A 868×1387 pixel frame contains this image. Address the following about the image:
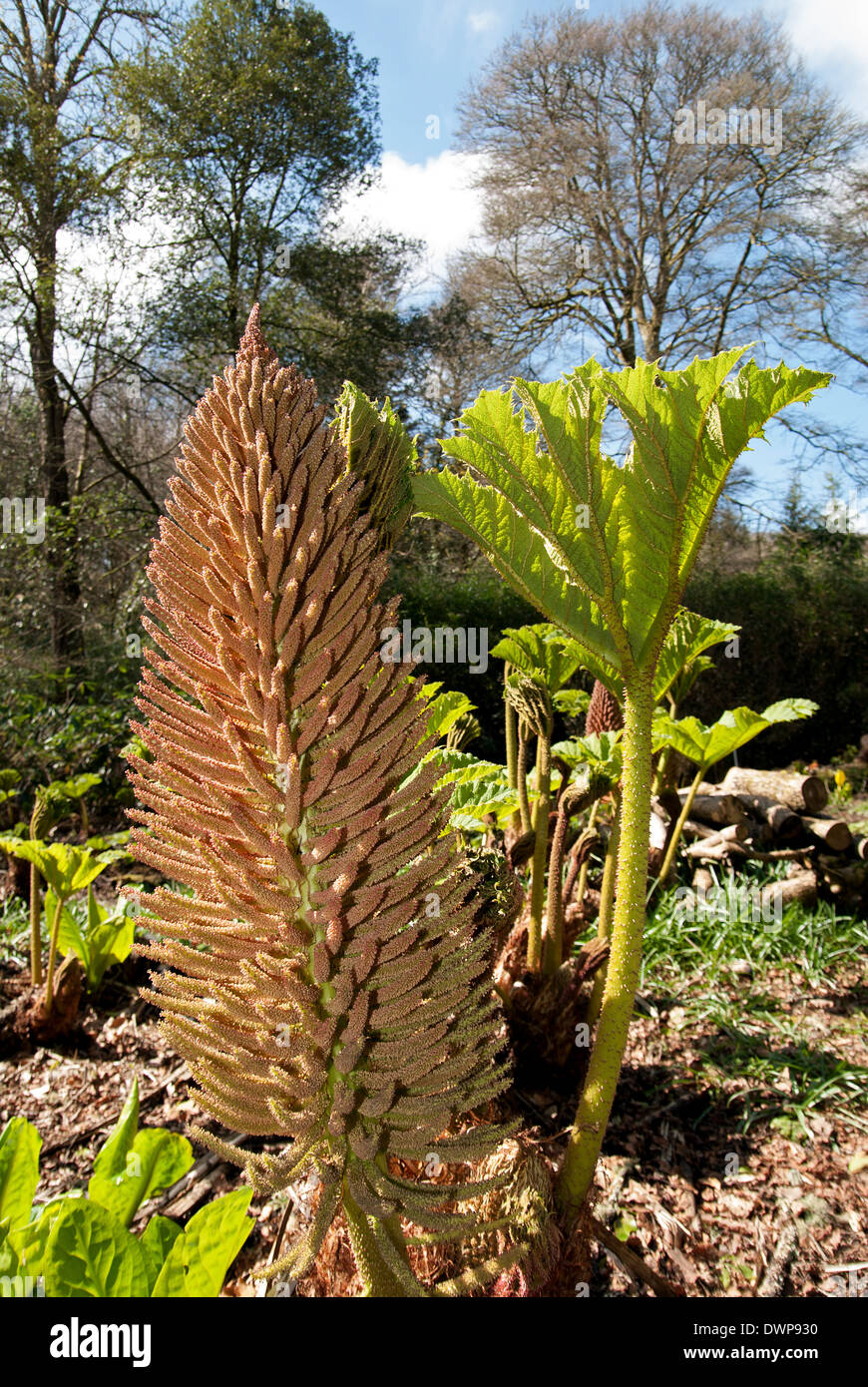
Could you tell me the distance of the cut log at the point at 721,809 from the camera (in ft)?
19.2

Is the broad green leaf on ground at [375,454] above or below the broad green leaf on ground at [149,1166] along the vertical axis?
above

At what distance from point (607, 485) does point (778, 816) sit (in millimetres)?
5168

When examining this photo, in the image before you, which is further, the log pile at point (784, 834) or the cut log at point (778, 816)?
the cut log at point (778, 816)

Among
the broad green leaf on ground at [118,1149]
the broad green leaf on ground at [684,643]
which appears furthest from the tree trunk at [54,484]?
the broad green leaf on ground at [118,1149]

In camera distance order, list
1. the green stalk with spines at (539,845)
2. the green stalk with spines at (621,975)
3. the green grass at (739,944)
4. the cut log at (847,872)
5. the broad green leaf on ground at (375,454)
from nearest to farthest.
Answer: the broad green leaf on ground at (375,454)
the green stalk with spines at (621,975)
the green stalk with spines at (539,845)
the green grass at (739,944)
the cut log at (847,872)

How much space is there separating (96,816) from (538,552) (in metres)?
6.29

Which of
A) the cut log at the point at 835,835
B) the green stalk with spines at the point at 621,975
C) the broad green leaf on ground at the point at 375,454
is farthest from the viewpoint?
the cut log at the point at 835,835

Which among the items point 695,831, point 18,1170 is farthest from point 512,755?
point 695,831

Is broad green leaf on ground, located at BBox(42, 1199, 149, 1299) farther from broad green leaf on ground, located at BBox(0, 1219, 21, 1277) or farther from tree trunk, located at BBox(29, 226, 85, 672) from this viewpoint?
tree trunk, located at BBox(29, 226, 85, 672)

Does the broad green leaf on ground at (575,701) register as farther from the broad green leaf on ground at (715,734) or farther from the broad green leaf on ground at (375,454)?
the broad green leaf on ground at (375,454)

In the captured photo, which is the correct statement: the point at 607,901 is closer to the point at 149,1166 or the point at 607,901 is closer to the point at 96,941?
the point at 149,1166

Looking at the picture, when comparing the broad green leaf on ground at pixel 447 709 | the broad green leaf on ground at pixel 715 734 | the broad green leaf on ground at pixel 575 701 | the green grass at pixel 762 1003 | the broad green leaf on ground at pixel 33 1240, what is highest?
the broad green leaf on ground at pixel 447 709
